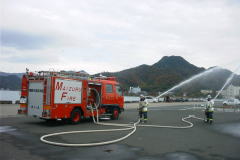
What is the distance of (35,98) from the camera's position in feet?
42.2

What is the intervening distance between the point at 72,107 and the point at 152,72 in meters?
134

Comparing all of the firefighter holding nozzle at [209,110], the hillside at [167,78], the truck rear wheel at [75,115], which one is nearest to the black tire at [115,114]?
the truck rear wheel at [75,115]

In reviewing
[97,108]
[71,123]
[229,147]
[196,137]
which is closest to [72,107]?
[71,123]

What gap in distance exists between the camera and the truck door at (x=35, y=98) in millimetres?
12572

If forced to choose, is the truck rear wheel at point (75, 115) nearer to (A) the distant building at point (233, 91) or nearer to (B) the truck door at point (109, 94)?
(B) the truck door at point (109, 94)

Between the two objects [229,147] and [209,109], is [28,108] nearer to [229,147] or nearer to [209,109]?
[229,147]

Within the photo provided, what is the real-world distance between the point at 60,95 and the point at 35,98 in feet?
4.41

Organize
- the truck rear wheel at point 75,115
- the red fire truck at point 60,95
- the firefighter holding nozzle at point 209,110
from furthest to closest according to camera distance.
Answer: the firefighter holding nozzle at point 209,110 → the truck rear wheel at point 75,115 → the red fire truck at point 60,95

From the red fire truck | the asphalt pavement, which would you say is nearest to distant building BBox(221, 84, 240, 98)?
the red fire truck

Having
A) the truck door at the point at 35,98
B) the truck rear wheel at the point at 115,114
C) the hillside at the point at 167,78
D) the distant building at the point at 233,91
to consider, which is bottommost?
the truck rear wheel at the point at 115,114

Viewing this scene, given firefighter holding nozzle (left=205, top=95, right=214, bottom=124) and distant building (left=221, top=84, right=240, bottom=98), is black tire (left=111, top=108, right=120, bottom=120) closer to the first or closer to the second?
firefighter holding nozzle (left=205, top=95, right=214, bottom=124)

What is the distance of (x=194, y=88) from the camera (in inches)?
4916

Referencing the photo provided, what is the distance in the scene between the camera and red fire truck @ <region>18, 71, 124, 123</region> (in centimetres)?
1238

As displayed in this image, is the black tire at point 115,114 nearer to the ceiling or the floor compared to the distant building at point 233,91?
nearer to the floor
